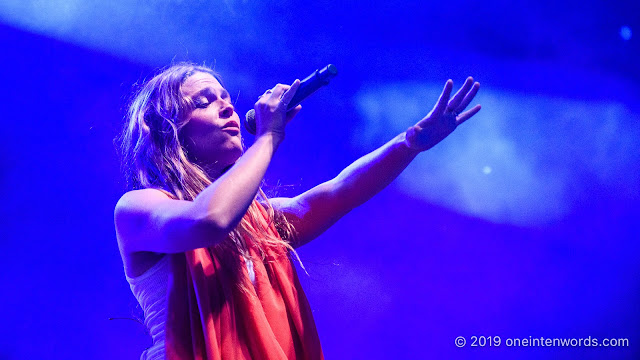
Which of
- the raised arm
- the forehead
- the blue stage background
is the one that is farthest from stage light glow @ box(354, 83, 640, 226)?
the forehead

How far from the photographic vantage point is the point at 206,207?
90 centimetres

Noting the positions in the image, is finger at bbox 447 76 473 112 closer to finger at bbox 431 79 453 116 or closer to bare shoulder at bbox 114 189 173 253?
finger at bbox 431 79 453 116

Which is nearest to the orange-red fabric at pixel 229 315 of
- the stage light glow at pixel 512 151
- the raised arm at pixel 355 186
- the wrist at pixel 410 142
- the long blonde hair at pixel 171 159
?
the long blonde hair at pixel 171 159

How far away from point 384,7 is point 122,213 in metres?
2.05

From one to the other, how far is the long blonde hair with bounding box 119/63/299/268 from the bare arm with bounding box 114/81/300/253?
12cm

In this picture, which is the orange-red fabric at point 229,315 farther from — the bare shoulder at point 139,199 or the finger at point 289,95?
the finger at point 289,95

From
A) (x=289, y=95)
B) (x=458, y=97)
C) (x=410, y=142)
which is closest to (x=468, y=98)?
(x=458, y=97)

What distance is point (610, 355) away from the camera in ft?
8.48

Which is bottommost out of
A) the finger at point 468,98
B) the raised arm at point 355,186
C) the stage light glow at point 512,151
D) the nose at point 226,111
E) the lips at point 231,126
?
the raised arm at point 355,186

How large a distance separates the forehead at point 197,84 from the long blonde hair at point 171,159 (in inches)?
0.6

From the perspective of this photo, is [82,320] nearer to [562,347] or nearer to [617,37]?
[562,347]

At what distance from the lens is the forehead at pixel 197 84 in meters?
1.32

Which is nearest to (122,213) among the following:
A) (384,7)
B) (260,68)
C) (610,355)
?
(260,68)

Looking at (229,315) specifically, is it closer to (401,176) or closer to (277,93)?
(277,93)
